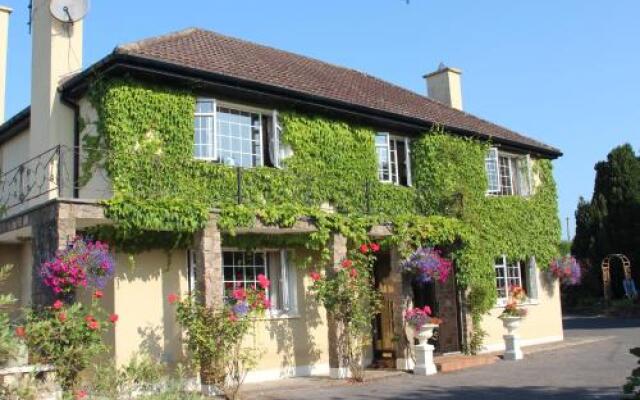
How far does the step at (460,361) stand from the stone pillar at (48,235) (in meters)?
8.46

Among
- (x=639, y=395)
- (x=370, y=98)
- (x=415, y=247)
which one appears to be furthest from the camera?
(x=370, y=98)

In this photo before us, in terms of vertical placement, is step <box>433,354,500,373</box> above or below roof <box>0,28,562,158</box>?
below

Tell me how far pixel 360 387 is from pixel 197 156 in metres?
5.54

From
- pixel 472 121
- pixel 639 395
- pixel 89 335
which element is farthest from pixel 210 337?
pixel 472 121

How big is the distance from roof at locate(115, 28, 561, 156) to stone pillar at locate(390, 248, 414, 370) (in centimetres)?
398

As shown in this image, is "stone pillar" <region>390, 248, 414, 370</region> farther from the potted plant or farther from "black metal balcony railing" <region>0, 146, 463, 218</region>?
"black metal balcony railing" <region>0, 146, 463, 218</region>

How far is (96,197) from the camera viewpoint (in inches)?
503

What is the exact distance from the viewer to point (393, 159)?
17516mm

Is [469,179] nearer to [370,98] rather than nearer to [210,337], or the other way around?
[370,98]

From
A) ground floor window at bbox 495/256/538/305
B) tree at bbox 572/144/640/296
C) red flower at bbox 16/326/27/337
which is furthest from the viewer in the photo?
tree at bbox 572/144/640/296

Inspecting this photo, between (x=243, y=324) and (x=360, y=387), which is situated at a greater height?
(x=243, y=324)

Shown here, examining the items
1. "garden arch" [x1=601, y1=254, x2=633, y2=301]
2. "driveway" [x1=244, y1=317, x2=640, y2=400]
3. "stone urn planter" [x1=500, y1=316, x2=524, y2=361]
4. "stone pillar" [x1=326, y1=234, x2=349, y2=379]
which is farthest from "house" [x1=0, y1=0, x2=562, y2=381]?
"garden arch" [x1=601, y1=254, x2=633, y2=301]

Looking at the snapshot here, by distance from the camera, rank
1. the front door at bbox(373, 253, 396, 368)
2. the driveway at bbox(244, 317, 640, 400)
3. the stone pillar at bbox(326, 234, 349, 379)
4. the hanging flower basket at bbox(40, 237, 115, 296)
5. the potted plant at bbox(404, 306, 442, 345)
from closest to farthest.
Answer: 1. the hanging flower basket at bbox(40, 237, 115, 296)
2. the driveway at bbox(244, 317, 640, 400)
3. the stone pillar at bbox(326, 234, 349, 379)
4. the potted plant at bbox(404, 306, 442, 345)
5. the front door at bbox(373, 253, 396, 368)

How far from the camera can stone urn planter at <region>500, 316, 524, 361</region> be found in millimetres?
16656
